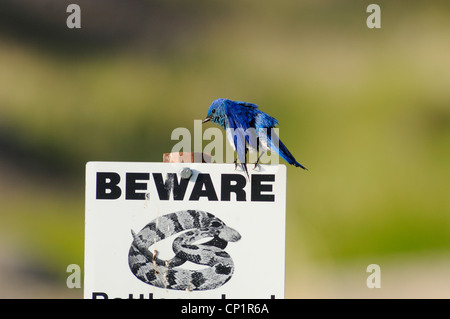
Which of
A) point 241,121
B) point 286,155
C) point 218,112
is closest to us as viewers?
point 286,155

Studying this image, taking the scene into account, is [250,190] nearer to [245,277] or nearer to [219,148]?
[245,277]

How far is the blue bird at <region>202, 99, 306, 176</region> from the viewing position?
220cm

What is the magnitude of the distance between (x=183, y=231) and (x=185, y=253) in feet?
0.21

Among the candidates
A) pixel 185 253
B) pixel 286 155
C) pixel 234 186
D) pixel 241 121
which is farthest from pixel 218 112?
pixel 185 253

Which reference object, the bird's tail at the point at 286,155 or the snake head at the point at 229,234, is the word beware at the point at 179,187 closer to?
the snake head at the point at 229,234

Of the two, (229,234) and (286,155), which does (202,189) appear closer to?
(229,234)

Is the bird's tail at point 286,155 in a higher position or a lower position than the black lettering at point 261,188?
higher

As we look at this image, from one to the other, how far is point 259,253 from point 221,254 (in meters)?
0.11

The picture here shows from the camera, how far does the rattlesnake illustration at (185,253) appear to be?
164 centimetres

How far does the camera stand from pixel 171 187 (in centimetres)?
166

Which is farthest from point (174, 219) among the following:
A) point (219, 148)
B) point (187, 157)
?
point (219, 148)

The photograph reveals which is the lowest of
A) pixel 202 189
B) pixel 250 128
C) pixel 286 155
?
pixel 202 189

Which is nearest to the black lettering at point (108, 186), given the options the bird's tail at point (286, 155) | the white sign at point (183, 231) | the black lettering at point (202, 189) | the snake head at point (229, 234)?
the white sign at point (183, 231)

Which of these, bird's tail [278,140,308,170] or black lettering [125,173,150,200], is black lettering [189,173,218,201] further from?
bird's tail [278,140,308,170]
